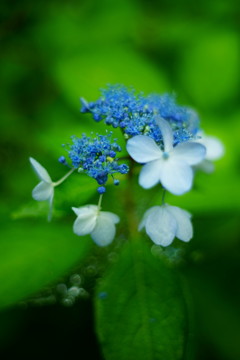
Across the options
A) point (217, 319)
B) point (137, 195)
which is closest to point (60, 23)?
point (137, 195)

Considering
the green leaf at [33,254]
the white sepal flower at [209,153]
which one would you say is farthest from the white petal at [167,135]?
the green leaf at [33,254]

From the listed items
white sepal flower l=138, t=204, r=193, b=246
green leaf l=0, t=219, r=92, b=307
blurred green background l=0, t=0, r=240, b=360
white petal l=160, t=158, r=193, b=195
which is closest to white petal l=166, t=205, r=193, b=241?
white sepal flower l=138, t=204, r=193, b=246

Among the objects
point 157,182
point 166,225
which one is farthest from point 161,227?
point 157,182

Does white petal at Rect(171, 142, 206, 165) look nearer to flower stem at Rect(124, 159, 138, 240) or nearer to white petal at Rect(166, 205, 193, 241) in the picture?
white petal at Rect(166, 205, 193, 241)

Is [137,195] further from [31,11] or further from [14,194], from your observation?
[31,11]

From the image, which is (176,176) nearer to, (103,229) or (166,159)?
(166,159)

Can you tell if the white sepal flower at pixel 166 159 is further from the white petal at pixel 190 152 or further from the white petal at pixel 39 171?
the white petal at pixel 39 171
